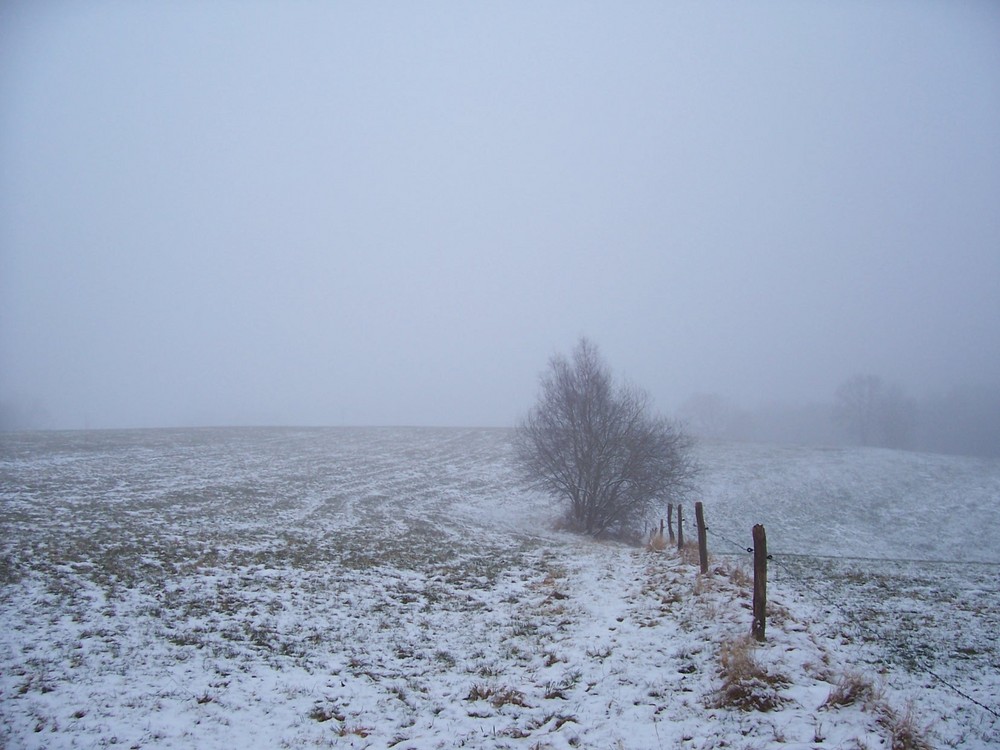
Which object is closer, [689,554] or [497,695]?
[497,695]

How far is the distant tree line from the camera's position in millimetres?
84500

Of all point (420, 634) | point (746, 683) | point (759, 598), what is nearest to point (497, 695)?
point (420, 634)

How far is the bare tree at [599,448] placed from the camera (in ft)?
87.4

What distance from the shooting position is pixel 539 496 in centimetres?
3488

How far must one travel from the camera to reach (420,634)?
11.1m

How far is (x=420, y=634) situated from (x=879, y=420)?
9884cm

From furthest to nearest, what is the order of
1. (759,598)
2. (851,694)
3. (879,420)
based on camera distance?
1. (879,420)
2. (759,598)
3. (851,694)

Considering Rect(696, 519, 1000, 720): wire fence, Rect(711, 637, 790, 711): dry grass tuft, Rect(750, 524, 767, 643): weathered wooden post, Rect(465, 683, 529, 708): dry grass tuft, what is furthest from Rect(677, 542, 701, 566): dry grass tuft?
Rect(465, 683, 529, 708): dry grass tuft

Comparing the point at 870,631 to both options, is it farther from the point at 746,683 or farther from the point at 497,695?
the point at 497,695

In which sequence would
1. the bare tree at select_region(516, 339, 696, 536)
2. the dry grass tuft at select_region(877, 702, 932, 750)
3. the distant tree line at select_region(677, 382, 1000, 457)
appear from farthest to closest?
1. the distant tree line at select_region(677, 382, 1000, 457)
2. the bare tree at select_region(516, 339, 696, 536)
3. the dry grass tuft at select_region(877, 702, 932, 750)

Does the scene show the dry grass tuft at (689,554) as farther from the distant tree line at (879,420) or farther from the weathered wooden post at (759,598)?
the distant tree line at (879,420)

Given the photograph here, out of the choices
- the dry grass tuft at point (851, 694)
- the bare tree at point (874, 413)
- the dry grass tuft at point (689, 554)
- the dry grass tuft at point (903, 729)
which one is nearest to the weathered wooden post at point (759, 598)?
the dry grass tuft at point (851, 694)

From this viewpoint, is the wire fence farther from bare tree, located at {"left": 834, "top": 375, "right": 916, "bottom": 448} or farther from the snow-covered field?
bare tree, located at {"left": 834, "top": 375, "right": 916, "bottom": 448}

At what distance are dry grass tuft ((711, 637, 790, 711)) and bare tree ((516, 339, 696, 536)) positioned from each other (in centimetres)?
1764
